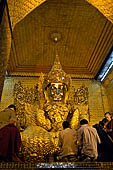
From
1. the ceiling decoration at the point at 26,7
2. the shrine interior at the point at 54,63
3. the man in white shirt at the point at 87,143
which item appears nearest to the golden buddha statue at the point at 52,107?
the shrine interior at the point at 54,63

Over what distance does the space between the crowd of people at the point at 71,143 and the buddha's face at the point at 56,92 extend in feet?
9.49

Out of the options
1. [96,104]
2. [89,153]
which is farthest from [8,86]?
[89,153]

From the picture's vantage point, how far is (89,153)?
298 centimetres

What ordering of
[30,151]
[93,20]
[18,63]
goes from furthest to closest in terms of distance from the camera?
[18,63]
[93,20]
[30,151]

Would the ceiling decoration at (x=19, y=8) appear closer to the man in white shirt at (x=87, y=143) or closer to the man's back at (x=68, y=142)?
the man's back at (x=68, y=142)

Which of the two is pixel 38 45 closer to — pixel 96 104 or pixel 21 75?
pixel 21 75

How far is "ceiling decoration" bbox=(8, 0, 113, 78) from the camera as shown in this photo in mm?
5586

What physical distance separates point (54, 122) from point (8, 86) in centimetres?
273

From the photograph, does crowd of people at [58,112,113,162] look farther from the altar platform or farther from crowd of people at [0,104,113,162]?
the altar platform

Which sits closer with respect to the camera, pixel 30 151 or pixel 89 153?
pixel 89 153

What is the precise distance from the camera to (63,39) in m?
6.54

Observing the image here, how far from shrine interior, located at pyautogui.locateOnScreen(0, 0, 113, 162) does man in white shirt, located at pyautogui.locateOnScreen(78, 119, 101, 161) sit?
111cm

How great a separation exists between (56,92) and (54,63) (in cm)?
104

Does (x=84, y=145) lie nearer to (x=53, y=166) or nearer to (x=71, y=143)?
(x=71, y=143)
